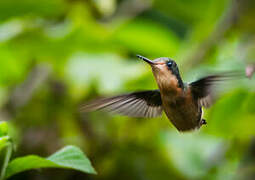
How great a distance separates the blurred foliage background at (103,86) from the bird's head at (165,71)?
32.2 inches

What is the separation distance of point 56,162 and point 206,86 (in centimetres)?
60

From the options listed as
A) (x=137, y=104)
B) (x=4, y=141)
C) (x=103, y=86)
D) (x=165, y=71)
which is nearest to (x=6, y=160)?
(x=4, y=141)

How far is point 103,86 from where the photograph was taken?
7.84 ft

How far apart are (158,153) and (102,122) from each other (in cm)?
36

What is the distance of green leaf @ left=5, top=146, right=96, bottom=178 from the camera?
120 centimetres

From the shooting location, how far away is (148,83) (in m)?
2.55

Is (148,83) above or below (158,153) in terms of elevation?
above

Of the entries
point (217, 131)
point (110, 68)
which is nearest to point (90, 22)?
point (110, 68)

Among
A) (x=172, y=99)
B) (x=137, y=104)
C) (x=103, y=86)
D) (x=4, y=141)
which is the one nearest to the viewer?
(x=4, y=141)

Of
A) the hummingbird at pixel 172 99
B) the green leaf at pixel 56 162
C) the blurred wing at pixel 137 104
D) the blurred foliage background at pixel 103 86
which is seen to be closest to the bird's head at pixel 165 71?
the hummingbird at pixel 172 99

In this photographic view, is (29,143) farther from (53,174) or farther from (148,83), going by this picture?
(148,83)

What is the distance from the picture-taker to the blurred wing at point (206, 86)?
1388mm

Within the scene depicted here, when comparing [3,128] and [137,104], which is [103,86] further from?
[3,128]

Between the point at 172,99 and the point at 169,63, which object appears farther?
the point at 172,99
